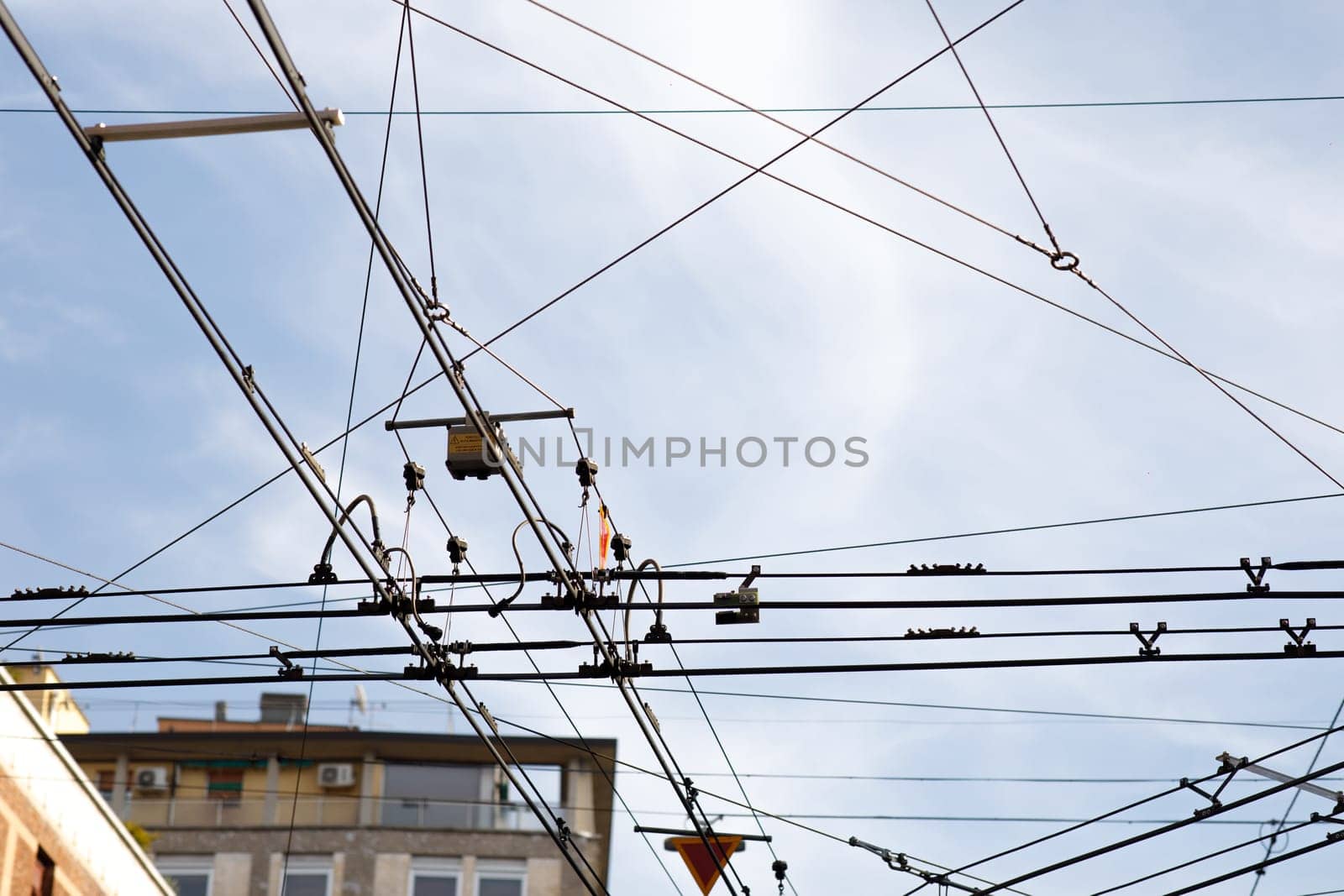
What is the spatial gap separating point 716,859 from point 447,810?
1197 inches

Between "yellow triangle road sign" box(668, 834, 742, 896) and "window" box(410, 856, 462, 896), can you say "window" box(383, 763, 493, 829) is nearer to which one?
"window" box(410, 856, 462, 896)

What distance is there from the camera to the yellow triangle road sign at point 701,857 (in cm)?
1939

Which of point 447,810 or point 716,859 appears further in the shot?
point 447,810

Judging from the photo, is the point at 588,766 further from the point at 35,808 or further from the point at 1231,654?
the point at 1231,654

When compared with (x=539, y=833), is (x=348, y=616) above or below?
below

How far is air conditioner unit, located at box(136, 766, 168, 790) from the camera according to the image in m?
49.3

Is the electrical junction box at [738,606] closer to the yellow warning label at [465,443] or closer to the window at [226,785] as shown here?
the yellow warning label at [465,443]

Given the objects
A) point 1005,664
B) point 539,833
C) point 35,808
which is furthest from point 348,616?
point 539,833

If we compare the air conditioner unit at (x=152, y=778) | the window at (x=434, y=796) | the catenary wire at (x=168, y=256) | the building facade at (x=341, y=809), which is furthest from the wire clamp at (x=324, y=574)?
the air conditioner unit at (x=152, y=778)

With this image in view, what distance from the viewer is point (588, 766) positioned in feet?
164

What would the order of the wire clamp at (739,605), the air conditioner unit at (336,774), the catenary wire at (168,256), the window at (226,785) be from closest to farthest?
the catenary wire at (168,256)
the wire clamp at (739,605)
the window at (226,785)
the air conditioner unit at (336,774)

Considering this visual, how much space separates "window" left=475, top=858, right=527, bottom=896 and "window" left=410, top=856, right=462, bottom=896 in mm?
558

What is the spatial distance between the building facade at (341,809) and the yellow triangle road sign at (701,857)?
2486 centimetres

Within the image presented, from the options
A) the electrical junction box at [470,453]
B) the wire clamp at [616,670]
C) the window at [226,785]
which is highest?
the window at [226,785]
